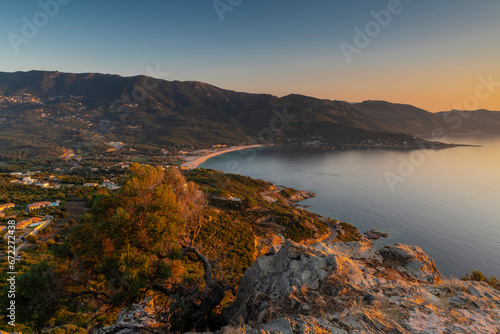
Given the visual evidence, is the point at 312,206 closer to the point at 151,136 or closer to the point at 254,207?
the point at 254,207

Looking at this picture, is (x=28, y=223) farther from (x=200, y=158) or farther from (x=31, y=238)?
(x=200, y=158)

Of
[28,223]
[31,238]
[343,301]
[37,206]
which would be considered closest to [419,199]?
[343,301]

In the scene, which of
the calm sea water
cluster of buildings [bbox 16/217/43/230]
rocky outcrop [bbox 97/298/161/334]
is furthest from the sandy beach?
rocky outcrop [bbox 97/298/161/334]

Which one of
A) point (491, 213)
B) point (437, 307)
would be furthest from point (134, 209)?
point (491, 213)

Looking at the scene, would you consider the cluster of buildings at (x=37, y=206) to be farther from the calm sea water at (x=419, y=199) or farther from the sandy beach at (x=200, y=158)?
the sandy beach at (x=200, y=158)

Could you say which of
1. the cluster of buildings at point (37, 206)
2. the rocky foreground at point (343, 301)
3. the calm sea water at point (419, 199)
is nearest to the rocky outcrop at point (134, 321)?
the rocky foreground at point (343, 301)

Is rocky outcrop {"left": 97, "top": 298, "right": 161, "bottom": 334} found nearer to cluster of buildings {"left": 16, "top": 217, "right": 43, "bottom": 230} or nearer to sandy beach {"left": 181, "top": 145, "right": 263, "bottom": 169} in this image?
cluster of buildings {"left": 16, "top": 217, "right": 43, "bottom": 230}
